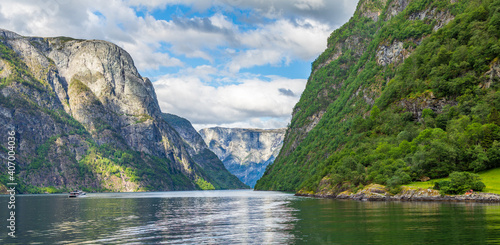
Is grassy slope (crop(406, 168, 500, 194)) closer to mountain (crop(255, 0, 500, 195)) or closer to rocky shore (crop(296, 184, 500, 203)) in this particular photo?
mountain (crop(255, 0, 500, 195))

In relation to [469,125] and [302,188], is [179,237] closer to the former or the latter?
[469,125]

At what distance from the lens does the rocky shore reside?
78.9 metres

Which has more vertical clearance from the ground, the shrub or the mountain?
the mountain

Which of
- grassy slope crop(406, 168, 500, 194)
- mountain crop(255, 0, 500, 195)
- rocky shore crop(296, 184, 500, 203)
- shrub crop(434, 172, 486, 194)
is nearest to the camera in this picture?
rocky shore crop(296, 184, 500, 203)

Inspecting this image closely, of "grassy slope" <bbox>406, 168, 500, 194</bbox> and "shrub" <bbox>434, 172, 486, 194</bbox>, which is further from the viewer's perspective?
"shrub" <bbox>434, 172, 486, 194</bbox>

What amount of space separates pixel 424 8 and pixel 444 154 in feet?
358

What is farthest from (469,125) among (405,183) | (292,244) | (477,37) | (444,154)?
(292,244)

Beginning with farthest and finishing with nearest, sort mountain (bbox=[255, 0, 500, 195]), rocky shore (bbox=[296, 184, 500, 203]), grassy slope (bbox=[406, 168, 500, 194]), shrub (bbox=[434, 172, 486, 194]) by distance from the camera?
mountain (bbox=[255, 0, 500, 195]) < shrub (bbox=[434, 172, 486, 194]) < grassy slope (bbox=[406, 168, 500, 194]) < rocky shore (bbox=[296, 184, 500, 203])

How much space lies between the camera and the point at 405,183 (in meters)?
103

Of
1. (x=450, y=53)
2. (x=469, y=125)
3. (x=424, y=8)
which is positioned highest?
(x=424, y=8)

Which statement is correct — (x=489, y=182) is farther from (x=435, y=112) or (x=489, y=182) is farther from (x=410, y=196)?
(x=435, y=112)

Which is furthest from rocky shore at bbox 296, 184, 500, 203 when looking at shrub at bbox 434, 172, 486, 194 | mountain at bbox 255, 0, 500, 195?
mountain at bbox 255, 0, 500, 195

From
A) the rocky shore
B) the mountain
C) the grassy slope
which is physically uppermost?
the mountain

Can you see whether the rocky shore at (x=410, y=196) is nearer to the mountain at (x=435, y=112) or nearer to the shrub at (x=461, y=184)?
the shrub at (x=461, y=184)
